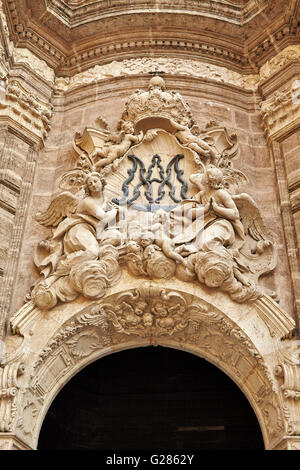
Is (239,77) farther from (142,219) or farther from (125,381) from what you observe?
(125,381)

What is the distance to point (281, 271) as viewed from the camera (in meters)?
6.02

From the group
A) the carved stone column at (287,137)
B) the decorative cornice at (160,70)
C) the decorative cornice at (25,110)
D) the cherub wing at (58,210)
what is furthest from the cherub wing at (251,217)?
the decorative cornice at (25,110)

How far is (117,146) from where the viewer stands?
688 centimetres

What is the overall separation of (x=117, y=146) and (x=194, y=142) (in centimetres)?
94

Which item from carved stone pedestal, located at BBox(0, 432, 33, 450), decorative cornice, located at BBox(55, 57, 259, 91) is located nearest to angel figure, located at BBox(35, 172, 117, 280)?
carved stone pedestal, located at BBox(0, 432, 33, 450)

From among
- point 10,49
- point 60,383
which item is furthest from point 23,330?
point 10,49

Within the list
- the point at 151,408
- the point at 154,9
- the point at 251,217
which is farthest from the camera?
the point at 154,9

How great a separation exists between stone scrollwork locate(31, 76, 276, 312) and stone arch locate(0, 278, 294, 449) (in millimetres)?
134

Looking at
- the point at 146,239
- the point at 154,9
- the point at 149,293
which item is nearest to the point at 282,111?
the point at 154,9

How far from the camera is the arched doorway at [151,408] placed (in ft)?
22.9

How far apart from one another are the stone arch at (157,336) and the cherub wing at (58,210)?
1134mm

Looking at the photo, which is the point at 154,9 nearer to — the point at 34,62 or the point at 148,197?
the point at 34,62

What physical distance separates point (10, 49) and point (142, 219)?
3.33 meters

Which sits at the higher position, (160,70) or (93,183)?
(160,70)
